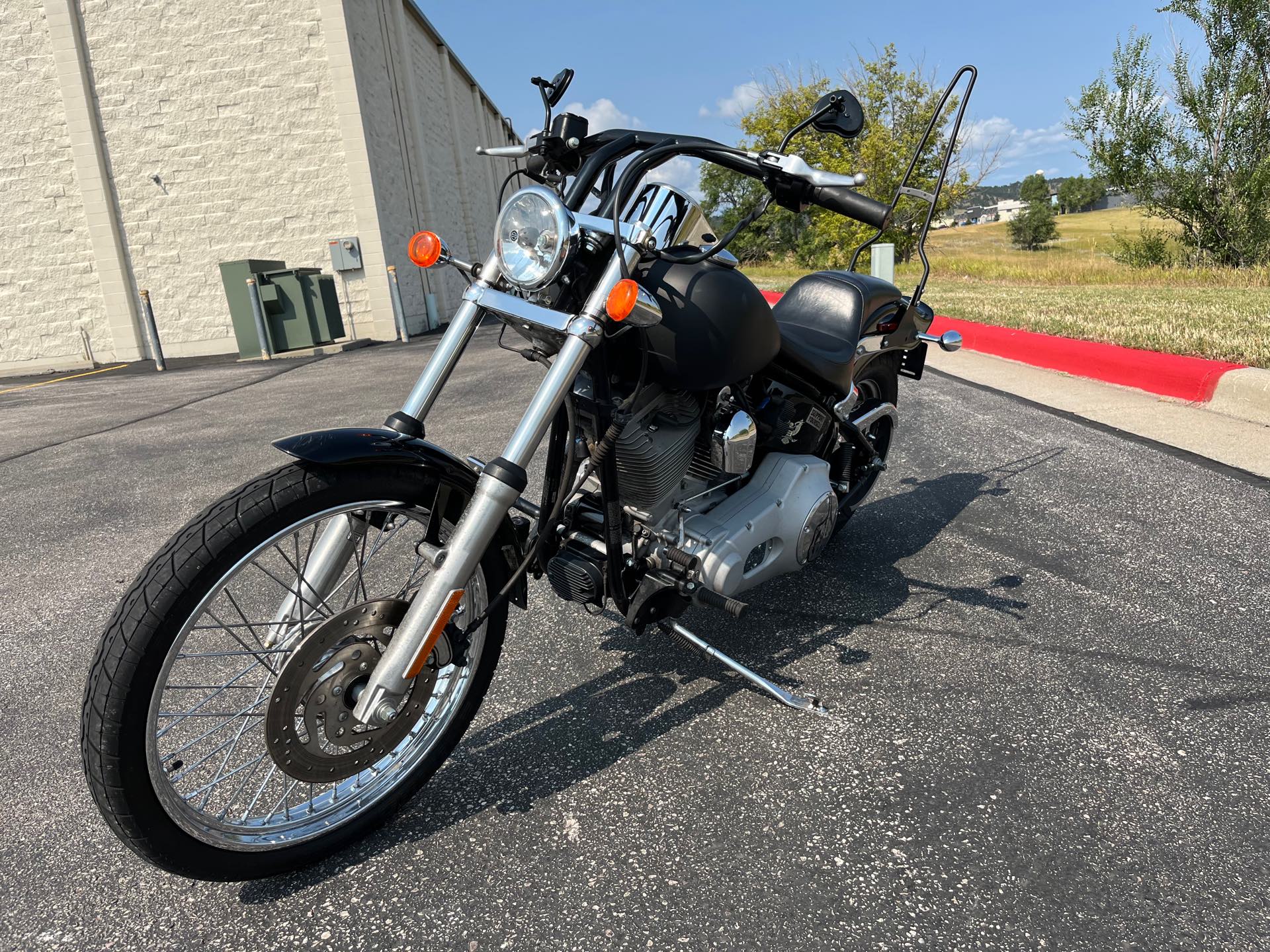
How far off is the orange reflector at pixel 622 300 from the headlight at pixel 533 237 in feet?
0.49

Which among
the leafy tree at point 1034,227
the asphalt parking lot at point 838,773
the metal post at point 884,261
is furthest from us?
the leafy tree at point 1034,227

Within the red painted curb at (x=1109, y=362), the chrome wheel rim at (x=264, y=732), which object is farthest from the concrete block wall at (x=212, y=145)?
the chrome wheel rim at (x=264, y=732)

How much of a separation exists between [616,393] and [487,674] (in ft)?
2.81

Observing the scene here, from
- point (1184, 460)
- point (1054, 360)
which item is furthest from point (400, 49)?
point (1184, 460)

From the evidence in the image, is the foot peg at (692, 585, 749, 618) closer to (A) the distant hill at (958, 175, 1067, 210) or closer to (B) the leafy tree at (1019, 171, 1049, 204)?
(A) the distant hill at (958, 175, 1067, 210)

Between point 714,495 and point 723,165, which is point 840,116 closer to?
point 723,165

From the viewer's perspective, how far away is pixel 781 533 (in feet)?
8.95

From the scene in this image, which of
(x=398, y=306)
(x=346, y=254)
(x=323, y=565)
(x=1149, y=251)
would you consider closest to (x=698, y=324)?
(x=323, y=565)

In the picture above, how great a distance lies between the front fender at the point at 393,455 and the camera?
1.77m

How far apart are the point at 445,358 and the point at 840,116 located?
1.22 metres

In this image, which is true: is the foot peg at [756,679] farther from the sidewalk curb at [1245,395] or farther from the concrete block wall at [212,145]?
the concrete block wall at [212,145]

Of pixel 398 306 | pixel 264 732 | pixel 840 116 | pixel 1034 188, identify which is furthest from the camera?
pixel 1034 188

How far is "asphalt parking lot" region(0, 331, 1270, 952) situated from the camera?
173 cm

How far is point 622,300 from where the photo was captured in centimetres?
183
